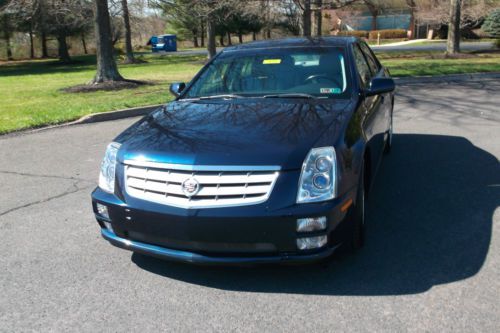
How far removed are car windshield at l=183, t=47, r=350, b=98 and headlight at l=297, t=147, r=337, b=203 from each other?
1241mm

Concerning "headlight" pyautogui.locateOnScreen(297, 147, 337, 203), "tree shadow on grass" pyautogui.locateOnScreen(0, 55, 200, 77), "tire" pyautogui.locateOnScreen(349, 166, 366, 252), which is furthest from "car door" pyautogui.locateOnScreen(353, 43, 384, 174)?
"tree shadow on grass" pyautogui.locateOnScreen(0, 55, 200, 77)

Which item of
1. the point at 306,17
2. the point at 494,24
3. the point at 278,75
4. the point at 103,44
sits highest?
the point at 494,24

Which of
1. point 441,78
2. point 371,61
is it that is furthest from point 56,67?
point 371,61

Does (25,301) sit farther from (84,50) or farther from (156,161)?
(84,50)

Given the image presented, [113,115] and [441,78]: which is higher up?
[441,78]

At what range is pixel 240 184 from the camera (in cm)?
297

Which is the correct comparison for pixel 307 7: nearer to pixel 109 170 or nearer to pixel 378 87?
pixel 378 87

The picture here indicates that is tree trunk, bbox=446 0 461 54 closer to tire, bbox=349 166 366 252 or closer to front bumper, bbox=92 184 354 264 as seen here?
tire, bbox=349 166 366 252

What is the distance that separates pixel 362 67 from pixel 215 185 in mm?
2652

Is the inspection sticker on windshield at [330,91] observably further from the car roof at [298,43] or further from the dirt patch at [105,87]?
the dirt patch at [105,87]

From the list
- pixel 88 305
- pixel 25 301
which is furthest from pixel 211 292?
pixel 25 301

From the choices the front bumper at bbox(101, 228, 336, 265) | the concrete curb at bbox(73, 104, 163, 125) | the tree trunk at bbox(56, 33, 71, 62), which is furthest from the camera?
the tree trunk at bbox(56, 33, 71, 62)

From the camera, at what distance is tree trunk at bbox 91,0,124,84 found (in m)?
13.9

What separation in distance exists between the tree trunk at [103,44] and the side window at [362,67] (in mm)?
10660
